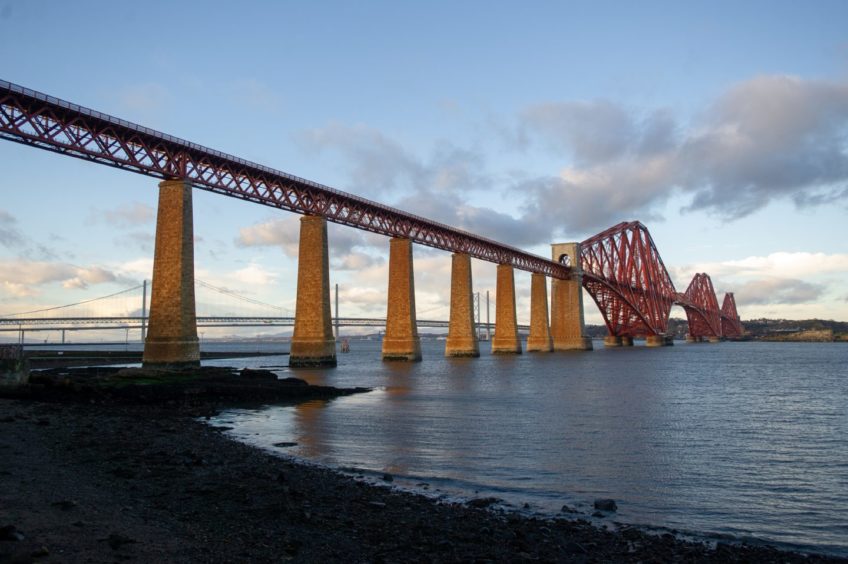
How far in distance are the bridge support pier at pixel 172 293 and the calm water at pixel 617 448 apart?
12577 mm

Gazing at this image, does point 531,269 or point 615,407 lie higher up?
point 531,269

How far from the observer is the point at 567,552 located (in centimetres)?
1002

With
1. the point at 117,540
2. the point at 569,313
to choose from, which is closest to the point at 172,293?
the point at 117,540

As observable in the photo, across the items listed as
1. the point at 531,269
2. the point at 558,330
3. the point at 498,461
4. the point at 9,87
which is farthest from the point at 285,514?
the point at 558,330

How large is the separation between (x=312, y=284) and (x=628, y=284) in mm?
106856

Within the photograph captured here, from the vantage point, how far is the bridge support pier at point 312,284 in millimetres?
55938

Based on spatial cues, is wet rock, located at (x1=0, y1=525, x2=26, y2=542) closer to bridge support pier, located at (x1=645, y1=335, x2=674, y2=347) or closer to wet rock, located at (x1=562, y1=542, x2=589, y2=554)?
wet rock, located at (x1=562, y1=542, x2=589, y2=554)

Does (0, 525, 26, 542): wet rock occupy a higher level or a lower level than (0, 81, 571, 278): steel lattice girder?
lower

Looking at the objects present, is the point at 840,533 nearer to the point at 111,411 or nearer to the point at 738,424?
the point at 738,424

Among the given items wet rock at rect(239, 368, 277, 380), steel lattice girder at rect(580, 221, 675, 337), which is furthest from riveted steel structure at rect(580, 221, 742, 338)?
wet rock at rect(239, 368, 277, 380)

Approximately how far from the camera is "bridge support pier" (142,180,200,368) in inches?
1609

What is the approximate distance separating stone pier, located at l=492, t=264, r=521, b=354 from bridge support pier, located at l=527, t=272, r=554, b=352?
1047 centimetres

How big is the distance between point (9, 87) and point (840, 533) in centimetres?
4131

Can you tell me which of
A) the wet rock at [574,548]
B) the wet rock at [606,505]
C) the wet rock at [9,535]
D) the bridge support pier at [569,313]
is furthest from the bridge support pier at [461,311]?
the wet rock at [9,535]
